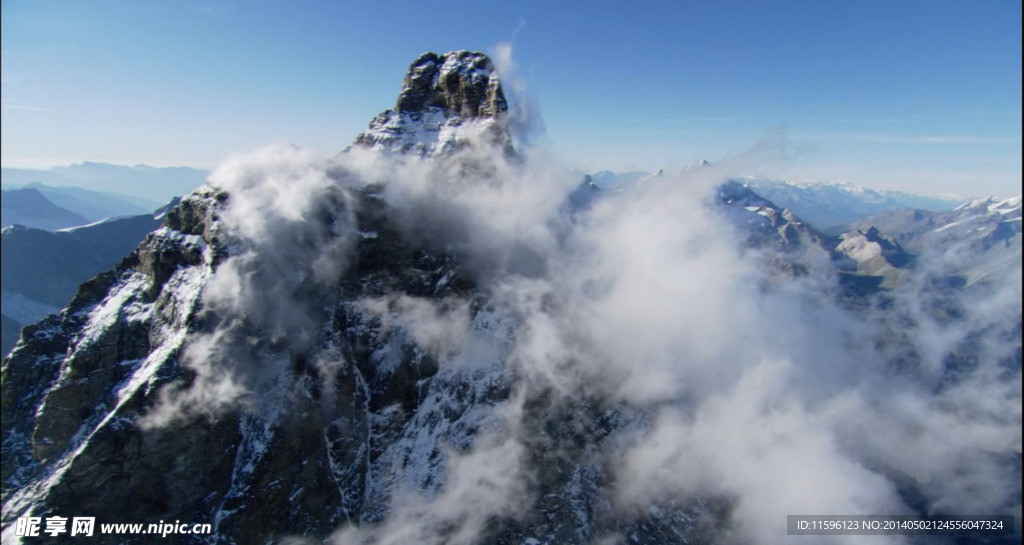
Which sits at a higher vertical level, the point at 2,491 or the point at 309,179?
the point at 309,179

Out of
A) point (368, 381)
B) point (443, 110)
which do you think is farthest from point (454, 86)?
point (368, 381)

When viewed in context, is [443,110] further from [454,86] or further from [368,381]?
[368,381]

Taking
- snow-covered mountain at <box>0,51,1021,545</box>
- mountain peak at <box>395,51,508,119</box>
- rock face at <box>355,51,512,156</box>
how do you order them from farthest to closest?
mountain peak at <box>395,51,508,119</box> < rock face at <box>355,51,512,156</box> < snow-covered mountain at <box>0,51,1021,545</box>

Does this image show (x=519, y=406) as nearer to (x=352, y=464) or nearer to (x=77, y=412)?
(x=352, y=464)

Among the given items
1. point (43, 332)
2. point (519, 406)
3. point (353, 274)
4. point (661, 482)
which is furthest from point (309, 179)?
point (661, 482)

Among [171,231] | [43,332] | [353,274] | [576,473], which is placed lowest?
[576,473]

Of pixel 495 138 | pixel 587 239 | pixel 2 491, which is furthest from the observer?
pixel 587 239

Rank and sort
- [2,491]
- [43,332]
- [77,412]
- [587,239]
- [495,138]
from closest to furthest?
1. [2,491]
2. [77,412]
3. [43,332]
4. [495,138]
5. [587,239]

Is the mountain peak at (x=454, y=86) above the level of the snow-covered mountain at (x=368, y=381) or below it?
above
